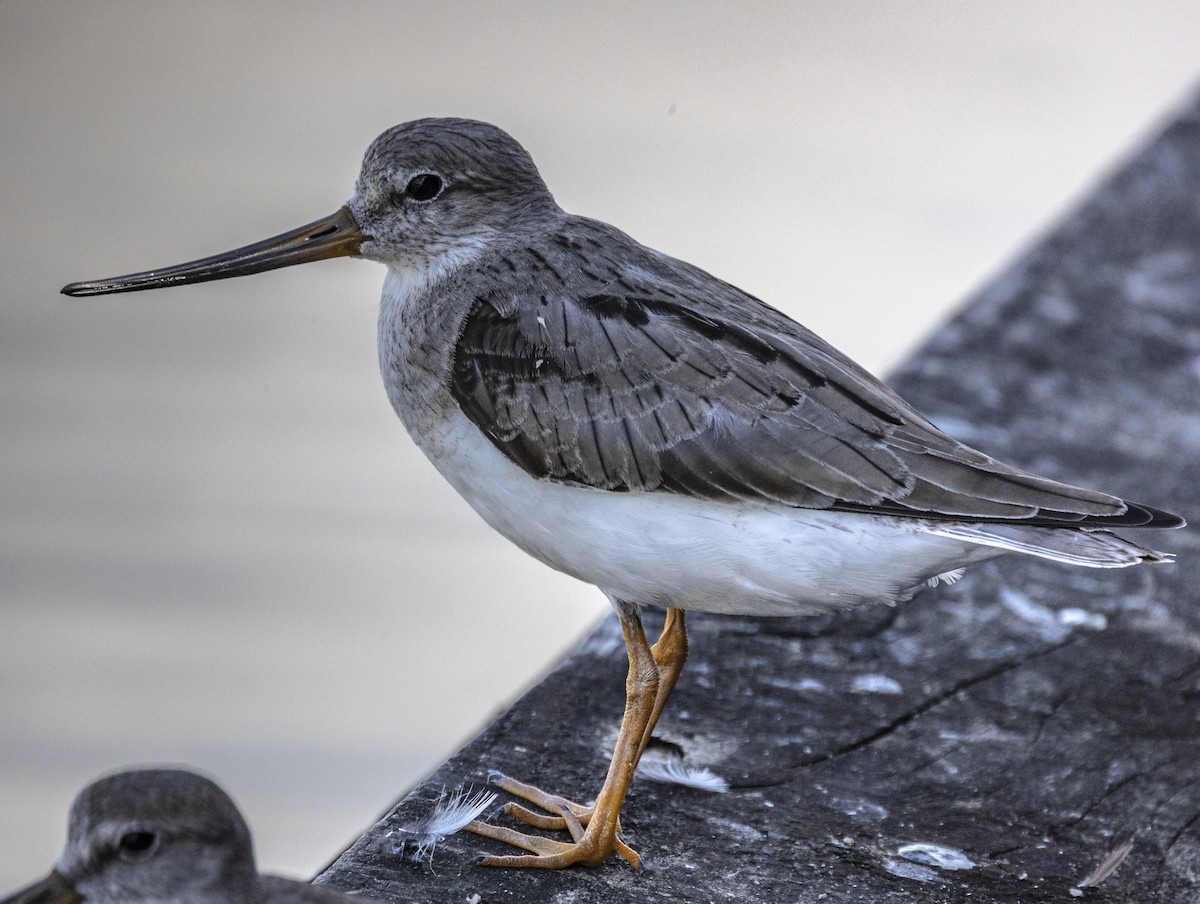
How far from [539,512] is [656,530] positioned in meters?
0.31

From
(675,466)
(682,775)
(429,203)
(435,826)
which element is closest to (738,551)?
(675,466)

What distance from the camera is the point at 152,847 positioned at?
2.85 metres

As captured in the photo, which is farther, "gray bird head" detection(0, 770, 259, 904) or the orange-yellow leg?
the orange-yellow leg

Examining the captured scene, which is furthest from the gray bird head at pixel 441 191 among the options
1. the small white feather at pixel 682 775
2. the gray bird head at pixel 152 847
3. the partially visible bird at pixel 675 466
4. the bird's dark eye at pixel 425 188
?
the gray bird head at pixel 152 847

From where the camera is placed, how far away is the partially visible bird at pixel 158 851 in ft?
9.25

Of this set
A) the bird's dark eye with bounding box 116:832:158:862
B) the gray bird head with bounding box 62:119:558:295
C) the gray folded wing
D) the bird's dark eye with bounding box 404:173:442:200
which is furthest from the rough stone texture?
the bird's dark eye with bounding box 404:173:442:200

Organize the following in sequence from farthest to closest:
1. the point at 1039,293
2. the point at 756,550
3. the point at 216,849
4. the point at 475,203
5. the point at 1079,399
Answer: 1. the point at 1039,293
2. the point at 1079,399
3. the point at 475,203
4. the point at 756,550
5. the point at 216,849

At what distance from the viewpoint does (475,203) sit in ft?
14.1

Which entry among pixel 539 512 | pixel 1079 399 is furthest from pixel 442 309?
pixel 1079 399

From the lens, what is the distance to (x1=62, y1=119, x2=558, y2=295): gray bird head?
168 inches

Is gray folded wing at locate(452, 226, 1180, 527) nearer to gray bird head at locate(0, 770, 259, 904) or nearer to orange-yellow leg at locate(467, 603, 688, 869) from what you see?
orange-yellow leg at locate(467, 603, 688, 869)

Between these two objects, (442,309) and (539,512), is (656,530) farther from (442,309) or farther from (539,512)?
(442,309)

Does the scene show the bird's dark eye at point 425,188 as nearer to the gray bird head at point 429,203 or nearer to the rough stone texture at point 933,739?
the gray bird head at point 429,203

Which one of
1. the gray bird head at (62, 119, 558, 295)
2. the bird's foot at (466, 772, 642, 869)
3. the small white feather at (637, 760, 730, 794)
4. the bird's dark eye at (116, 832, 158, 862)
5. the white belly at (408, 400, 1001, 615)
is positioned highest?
the gray bird head at (62, 119, 558, 295)
